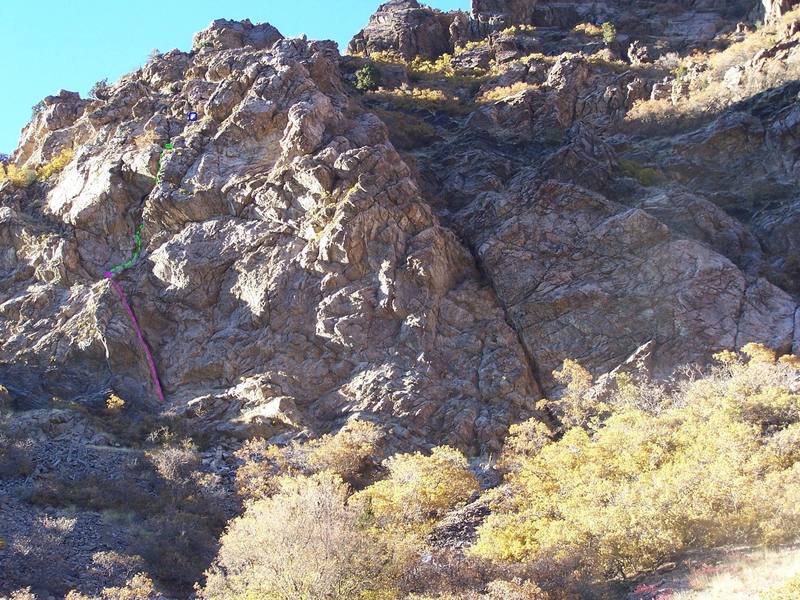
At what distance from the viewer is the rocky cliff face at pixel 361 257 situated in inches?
1223

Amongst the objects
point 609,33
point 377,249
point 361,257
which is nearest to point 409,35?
point 609,33

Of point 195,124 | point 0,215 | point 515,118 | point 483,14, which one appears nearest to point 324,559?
point 195,124

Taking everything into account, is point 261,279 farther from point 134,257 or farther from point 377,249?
point 134,257

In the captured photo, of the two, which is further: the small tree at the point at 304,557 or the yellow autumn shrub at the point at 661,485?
the yellow autumn shrub at the point at 661,485

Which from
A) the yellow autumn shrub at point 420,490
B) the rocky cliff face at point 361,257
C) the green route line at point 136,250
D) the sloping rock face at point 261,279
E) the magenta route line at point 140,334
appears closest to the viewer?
the yellow autumn shrub at point 420,490

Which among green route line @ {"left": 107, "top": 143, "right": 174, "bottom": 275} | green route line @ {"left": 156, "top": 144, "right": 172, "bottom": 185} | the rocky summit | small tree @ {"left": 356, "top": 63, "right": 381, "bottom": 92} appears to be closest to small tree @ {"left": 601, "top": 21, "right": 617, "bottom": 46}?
the rocky summit

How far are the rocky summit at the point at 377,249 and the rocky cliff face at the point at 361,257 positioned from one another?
12 cm

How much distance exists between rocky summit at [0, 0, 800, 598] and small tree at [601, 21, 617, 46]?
1172 cm

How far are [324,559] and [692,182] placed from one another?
31217 millimetres

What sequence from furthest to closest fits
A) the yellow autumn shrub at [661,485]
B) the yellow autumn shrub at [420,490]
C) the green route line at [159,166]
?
the green route line at [159,166], the yellow autumn shrub at [420,490], the yellow autumn shrub at [661,485]

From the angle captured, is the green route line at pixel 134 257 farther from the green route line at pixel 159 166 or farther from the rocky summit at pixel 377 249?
the green route line at pixel 159 166

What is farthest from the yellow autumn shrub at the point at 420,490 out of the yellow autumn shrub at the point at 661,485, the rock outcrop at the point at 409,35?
the rock outcrop at the point at 409,35

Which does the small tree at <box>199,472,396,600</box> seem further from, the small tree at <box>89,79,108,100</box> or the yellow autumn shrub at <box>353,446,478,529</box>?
the small tree at <box>89,79,108,100</box>

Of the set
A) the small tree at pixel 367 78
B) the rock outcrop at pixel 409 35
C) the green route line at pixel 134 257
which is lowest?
the green route line at pixel 134 257
